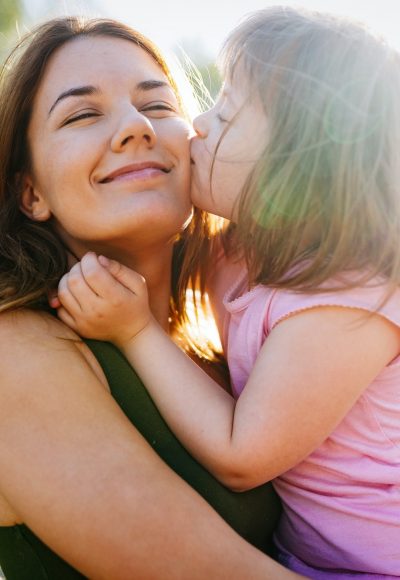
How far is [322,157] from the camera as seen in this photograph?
231 cm

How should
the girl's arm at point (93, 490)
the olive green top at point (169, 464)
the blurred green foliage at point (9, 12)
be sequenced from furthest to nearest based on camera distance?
the blurred green foliage at point (9, 12)
the olive green top at point (169, 464)
the girl's arm at point (93, 490)

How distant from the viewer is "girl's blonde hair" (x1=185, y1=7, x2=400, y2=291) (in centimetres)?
224

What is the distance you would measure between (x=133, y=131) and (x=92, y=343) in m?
0.78

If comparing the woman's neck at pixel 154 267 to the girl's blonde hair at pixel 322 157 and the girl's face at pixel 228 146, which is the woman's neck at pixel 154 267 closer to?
the girl's face at pixel 228 146

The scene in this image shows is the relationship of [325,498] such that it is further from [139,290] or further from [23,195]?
[23,195]

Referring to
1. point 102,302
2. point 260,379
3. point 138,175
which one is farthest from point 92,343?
point 138,175

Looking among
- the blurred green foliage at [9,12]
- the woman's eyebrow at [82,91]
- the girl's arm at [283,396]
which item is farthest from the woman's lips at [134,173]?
the blurred green foliage at [9,12]

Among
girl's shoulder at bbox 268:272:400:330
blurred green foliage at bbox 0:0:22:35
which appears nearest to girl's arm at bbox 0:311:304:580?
girl's shoulder at bbox 268:272:400:330

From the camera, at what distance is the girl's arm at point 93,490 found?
5.88 feet

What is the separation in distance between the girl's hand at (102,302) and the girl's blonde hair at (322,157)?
0.44 m

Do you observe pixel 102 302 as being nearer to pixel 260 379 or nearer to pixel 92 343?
pixel 92 343

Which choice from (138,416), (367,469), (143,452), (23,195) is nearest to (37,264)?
(23,195)

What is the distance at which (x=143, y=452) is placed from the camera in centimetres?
191

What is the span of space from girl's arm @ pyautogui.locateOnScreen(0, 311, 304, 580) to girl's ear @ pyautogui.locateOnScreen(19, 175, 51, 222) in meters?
0.87
